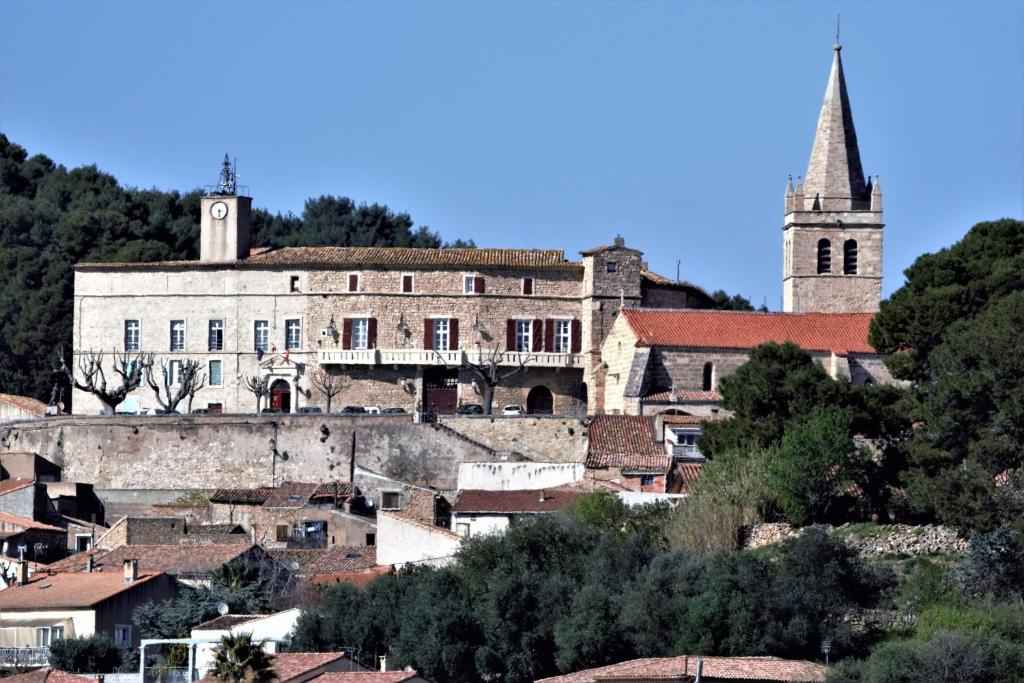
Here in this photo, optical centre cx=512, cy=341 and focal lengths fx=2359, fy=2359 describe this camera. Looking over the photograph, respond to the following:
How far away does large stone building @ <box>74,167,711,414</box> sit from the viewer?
2692 inches

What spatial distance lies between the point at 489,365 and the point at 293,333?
5919 mm

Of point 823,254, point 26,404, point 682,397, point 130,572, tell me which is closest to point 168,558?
point 130,572

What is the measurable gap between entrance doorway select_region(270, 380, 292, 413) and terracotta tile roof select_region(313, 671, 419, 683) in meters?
32.6

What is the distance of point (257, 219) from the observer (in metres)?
94.1

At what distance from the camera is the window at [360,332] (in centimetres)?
6894

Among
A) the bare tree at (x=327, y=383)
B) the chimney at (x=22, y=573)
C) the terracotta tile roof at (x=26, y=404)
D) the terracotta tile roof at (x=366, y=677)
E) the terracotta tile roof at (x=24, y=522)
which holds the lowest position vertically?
the terracotta tile roof at (x=366, y=677)

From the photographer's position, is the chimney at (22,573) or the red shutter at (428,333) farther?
the red shutter at (428,333)

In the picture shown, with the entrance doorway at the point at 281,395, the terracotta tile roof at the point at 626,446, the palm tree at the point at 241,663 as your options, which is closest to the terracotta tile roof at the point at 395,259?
the entrance doorway at the point at 281,395

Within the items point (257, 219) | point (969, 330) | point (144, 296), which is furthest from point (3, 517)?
point (257, 219)

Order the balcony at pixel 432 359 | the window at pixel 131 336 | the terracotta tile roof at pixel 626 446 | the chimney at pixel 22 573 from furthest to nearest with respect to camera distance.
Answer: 1. the window at pixel 131 336
2. the balcony at pixel 432 359
3. the terracotta tile roof at pixel 626 446
4. the chimney at pixel 22 573

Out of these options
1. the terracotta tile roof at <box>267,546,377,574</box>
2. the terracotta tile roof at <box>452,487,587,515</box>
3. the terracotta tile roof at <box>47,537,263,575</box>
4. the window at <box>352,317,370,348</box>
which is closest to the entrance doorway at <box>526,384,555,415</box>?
the window at <box>352,317,370,348</box>

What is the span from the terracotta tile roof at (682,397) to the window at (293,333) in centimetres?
1141

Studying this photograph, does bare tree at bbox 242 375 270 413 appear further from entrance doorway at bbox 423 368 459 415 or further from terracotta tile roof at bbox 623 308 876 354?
terracotta tile roof at bbox 623 308 876 354

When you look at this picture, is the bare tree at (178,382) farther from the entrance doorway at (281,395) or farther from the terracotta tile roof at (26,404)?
the terracotta tile roof at (26,404)
